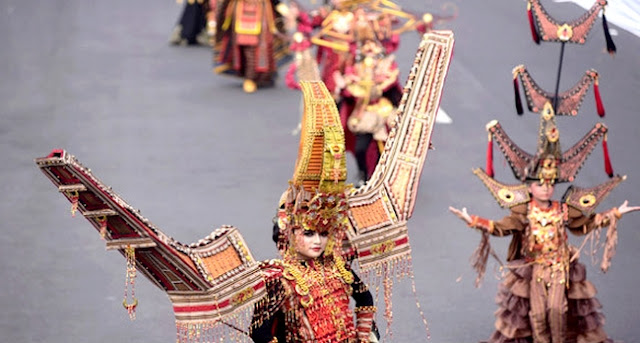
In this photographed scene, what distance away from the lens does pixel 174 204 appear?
1030cm

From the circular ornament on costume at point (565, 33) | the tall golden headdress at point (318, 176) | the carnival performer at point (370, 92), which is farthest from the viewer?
the carnival performer at point (370, 92)

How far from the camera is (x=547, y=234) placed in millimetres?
6863

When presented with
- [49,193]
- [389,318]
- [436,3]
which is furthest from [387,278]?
[436,3]

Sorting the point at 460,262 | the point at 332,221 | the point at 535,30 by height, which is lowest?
the point at 460,262

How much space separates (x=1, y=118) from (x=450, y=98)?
4307 millimetres

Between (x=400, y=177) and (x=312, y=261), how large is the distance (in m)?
0.56

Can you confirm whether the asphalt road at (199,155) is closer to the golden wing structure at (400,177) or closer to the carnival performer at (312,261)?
the golden wing structure at (400,177)

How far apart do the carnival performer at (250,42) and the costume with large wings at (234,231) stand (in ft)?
25.4

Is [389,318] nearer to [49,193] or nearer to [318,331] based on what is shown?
[318,331]

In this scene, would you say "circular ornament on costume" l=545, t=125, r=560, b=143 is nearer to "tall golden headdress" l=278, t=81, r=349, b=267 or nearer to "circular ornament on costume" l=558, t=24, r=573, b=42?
"circular ornament on costume" l=558, t=24, r=573, b=42

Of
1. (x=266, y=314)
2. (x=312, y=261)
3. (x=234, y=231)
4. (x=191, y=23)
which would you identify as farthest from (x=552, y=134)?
(x=191, y=23)

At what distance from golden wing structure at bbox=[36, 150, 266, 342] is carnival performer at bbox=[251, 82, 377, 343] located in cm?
21

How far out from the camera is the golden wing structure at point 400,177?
5766 mm

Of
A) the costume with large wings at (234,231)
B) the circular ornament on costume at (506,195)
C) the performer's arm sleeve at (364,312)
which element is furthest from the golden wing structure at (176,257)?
the circular ornament on costume at (506,195)
